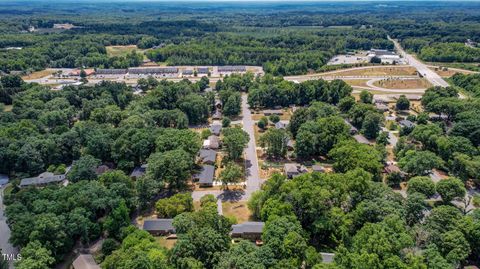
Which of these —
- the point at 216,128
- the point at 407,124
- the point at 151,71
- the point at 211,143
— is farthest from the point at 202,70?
the point at 407,124

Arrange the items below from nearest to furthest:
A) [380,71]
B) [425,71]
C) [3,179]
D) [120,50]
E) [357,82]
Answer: [3,179]
[357,82]
[380,71]
[425,71]
[120,50]

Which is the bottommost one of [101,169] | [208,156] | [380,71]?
[208,156]

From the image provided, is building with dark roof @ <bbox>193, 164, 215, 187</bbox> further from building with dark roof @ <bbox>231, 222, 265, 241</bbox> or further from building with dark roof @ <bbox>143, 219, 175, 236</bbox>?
building with dark roof @ <bbox>231, 222, 265, 241</bbox>

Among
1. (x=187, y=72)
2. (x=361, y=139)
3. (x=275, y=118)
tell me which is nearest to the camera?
(x=361, y=139)

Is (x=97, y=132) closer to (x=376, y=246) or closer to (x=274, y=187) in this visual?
(x=274, y=187)

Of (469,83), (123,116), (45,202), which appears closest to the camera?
(45,202)

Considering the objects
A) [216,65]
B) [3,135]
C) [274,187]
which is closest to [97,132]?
[3,135]

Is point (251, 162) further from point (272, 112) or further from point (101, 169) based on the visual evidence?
point (272, 112)
